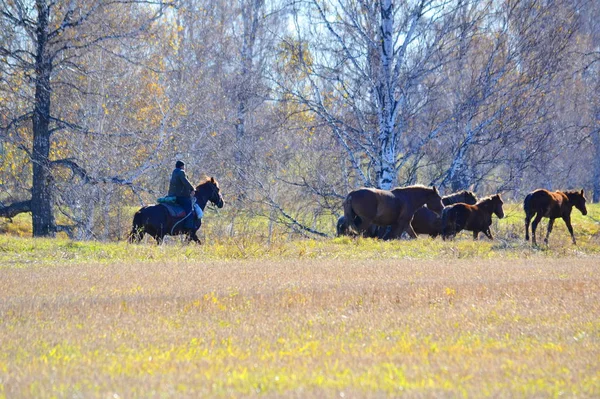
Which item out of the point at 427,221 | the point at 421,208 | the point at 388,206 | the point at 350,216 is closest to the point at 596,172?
the point at 427,221

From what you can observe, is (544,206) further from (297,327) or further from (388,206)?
(297,327)

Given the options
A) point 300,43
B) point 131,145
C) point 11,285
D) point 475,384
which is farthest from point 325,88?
point 475,384

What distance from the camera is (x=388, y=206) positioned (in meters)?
21.4

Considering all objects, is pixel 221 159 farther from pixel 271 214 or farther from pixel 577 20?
pixel 577 20

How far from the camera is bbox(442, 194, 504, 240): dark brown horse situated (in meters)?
22.6

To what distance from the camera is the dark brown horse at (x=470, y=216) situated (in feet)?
74.2

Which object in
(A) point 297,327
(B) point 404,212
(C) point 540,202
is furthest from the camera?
(C) point 540,202

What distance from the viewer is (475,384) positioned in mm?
5957

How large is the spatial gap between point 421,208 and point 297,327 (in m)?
16.5

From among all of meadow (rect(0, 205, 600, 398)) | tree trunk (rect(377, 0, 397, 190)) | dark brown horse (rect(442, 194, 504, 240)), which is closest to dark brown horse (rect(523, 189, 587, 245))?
dark brown horse (rect(442, 194, 504, 240))

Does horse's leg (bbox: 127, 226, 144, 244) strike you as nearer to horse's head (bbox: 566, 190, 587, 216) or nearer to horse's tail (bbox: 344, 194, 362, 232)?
horse's tail (bbox: 344, 194, 362, 232)

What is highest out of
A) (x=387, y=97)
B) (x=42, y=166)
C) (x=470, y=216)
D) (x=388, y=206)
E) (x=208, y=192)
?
(x=387, y=97)

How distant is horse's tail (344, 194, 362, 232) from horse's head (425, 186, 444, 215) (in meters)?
2.02

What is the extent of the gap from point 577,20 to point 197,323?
19493 millimetres
